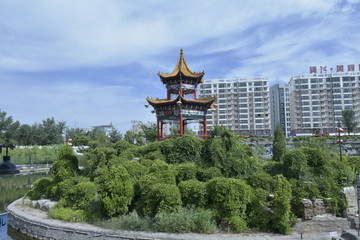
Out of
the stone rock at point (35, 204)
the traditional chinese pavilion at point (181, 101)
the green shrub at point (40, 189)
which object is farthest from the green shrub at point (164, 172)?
the traditional chinese pavilion at point (181, 101)

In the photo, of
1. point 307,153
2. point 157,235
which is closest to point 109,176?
point 157,235

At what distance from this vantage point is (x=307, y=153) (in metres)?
10.9

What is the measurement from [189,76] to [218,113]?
1986 inches

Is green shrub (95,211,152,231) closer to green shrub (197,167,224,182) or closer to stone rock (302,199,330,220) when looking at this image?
green shrub (197,167,224,182)

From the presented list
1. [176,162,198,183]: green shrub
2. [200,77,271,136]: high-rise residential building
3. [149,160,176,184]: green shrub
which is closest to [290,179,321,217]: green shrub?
[176,162,198,183]: green shrub

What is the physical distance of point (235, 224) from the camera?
837cm

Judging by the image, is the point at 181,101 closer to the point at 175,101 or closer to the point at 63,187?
the point at 175,101

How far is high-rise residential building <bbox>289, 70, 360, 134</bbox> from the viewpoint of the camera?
6250 centimetres

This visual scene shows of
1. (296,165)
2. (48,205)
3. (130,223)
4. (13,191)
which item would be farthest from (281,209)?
(13,191)

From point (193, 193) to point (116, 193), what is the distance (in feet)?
8.15

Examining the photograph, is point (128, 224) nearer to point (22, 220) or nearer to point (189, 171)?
point (189, 171)

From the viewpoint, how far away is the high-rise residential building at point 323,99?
6250 centimetres

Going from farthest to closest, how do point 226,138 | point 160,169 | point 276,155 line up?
point 276,155, point 226,138, point 160,169

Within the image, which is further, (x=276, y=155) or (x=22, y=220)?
(x=276, y=155)
